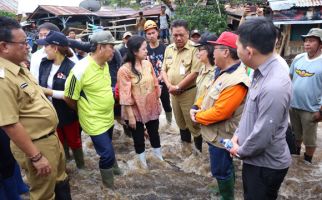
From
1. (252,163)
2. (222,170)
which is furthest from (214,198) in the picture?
(252,163)

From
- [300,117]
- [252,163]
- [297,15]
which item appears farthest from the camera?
[297,15]

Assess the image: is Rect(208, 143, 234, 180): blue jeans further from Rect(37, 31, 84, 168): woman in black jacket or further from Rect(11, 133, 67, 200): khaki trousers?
Rect(37, 31, 84, 168): woman in black jacket

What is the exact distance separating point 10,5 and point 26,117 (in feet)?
75.9

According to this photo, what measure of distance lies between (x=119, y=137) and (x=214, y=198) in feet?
8.95

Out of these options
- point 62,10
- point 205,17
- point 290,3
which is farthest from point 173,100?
point 62,10

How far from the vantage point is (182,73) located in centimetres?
455

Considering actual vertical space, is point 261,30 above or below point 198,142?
above

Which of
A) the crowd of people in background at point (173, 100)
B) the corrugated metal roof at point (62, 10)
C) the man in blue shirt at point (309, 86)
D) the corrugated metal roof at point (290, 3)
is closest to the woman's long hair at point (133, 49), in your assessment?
the crowd of people in background at point (173, 100)

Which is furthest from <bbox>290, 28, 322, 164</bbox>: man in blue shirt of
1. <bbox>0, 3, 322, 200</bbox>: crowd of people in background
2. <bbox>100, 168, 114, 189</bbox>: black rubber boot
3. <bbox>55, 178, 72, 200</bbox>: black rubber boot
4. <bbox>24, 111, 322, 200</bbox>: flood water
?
<bbox>55, 178, 72, 200</bbox>: black rubber boot

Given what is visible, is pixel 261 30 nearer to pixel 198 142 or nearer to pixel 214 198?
pixel 214 198

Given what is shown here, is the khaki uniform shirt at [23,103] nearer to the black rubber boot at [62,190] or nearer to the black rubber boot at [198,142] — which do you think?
the black rubber boot at [62,190]

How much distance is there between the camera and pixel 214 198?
379 cm

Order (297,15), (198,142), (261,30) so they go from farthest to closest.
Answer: (297,15), (198,142), (261,30)

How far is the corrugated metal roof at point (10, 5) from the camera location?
21.2m
